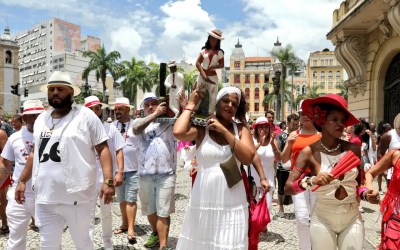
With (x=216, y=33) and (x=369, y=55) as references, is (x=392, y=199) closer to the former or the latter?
(x=216, y=33)

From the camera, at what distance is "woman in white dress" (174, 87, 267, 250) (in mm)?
3436

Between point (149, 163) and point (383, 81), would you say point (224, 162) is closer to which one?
point (149, 163)

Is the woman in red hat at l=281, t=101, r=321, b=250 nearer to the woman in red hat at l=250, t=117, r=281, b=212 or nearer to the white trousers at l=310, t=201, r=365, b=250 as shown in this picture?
the woman in red hat at l=250, t=117, r=281, b=212

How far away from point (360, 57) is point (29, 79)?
14397cm

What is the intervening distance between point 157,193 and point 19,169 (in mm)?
1771

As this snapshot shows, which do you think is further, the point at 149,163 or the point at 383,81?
the point at 383,81

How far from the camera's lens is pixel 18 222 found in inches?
182

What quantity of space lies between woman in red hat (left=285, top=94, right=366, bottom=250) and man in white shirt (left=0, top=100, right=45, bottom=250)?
3027mm

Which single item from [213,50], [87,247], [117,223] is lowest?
[117,223]

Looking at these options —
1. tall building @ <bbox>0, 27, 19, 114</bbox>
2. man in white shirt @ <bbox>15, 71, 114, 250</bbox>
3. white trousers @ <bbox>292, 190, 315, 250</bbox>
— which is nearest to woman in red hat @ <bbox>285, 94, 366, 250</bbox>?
white trousers @ <bbox>292, 190, 315, 250</bbox>

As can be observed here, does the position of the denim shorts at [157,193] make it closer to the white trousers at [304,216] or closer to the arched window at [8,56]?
the white trousers at [304,216]

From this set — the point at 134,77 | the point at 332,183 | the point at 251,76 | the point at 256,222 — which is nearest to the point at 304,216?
the point at 256,222

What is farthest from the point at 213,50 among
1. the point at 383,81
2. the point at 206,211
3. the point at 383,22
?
the point at 383,81

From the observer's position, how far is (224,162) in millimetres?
3422
